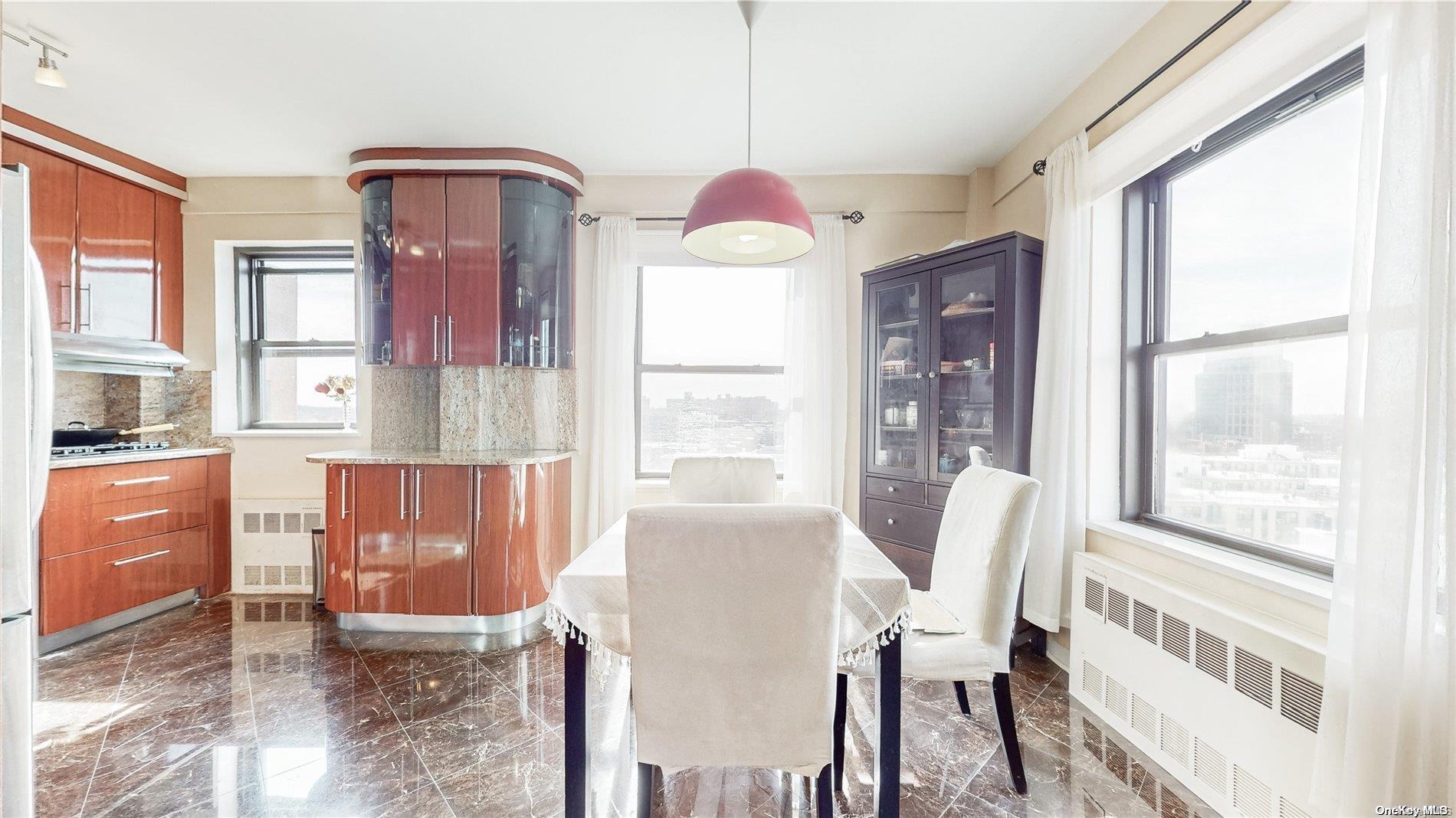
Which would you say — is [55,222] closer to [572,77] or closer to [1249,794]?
[572,77]

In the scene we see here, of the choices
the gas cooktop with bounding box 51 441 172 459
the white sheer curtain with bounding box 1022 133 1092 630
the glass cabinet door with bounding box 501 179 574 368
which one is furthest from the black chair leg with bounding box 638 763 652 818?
the gas cooktop with bounding box 51 441 172 459

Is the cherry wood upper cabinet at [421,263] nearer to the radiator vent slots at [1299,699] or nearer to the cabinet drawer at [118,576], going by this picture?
the cabinet drawer at [118,576]

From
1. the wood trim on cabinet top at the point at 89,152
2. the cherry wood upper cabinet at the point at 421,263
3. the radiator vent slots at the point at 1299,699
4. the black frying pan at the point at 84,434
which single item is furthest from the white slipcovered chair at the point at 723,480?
the wood trim on cabinet top at the point at 89,152

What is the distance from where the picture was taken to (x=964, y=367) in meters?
2.97

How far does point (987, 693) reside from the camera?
2.48 m

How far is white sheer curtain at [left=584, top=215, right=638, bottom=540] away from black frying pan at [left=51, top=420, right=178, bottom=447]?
2459 millimetres

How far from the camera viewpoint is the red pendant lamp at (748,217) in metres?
1.75

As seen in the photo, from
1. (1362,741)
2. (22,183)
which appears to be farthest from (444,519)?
(1362,741)

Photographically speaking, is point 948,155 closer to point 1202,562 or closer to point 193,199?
point 1202,562

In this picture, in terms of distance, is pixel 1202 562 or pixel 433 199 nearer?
pixel 1202 562

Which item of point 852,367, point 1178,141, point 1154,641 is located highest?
point 1178,141

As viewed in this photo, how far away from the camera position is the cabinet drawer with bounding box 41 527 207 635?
2840 mm

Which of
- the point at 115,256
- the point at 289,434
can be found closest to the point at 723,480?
the point at 289,434

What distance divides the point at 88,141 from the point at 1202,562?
18.0 feet
